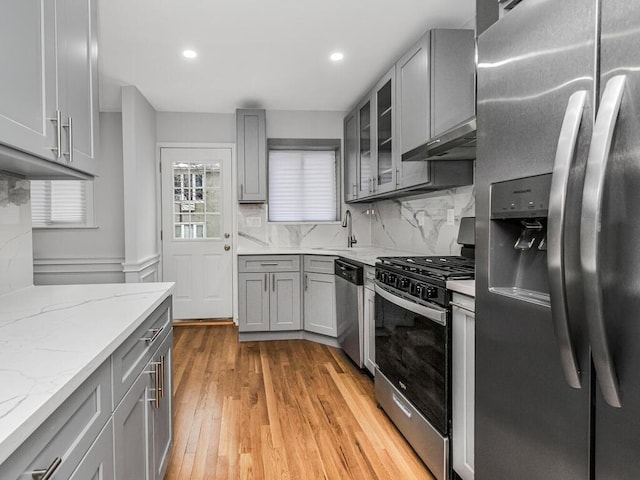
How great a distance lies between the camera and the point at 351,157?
4488 mm

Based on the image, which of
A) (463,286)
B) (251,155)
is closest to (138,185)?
(251,155)

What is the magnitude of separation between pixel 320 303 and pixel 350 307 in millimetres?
669

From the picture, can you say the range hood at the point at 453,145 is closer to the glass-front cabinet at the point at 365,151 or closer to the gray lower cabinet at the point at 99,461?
the glass-front cabinet at the point at 365,151

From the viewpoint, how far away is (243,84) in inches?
153

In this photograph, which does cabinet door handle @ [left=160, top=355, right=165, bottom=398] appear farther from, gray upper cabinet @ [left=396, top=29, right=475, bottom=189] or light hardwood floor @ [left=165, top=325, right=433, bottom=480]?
gray upper cabinet @ [left=396, top=29, right=475, bottom=189]

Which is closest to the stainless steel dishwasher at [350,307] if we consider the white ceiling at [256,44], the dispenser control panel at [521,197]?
the white ceiling at [256,44]

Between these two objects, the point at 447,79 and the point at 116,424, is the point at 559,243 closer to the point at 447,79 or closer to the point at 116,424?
the point at 116,424

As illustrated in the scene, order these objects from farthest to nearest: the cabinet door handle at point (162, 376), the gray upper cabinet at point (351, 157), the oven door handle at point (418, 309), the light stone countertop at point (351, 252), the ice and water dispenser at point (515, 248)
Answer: the gray upper cabinet at point (351, 157)
the light stone countertop at point (351, 252)
the oven door handle at point (418, 309)
the cabinet door handle at point (162, 376)
the ice and water dispenser at point (515, 248)

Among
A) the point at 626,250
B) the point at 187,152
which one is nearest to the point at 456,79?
the point at 626,250

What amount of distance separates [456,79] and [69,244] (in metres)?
4.20

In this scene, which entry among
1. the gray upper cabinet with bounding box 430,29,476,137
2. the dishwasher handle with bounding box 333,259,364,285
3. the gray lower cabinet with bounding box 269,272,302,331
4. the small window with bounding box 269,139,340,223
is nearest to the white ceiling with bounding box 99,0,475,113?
the gray upper cabinet with bounding box 430,29,476,137

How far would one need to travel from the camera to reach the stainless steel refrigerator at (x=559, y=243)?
2.66ft

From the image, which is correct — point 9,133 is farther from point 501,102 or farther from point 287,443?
point 287,443

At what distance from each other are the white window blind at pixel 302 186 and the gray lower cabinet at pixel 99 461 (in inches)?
153
